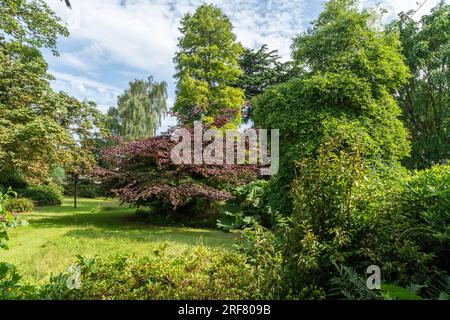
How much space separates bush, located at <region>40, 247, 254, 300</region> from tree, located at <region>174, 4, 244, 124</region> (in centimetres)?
1122

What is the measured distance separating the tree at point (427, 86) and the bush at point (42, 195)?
17098 millimetres

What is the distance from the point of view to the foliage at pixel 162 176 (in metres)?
7.75

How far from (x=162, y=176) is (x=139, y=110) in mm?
13156

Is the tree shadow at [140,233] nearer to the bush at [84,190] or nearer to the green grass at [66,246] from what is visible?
the green grass at [66,246]

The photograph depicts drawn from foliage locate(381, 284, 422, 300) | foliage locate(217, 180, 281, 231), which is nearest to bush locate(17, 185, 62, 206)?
foliage locate(217, 180, 281, 231)

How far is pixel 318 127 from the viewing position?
5328mm

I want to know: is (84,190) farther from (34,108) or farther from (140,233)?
(140,233)

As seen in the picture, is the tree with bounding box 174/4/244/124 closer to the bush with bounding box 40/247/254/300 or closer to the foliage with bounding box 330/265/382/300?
the bush with bounding box 40/247/254/300

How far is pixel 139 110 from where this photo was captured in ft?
65.5

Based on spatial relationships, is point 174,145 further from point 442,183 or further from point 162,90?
point 162,90

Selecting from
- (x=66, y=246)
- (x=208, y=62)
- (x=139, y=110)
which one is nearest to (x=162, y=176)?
(x=66, y=246)
